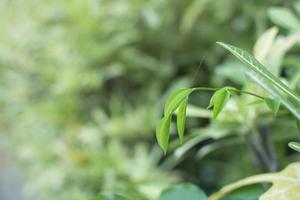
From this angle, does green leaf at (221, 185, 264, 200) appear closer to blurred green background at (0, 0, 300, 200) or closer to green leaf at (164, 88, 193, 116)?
green leaf at (164, 88, 193, 116)

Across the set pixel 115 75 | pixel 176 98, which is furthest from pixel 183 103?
pixel 115 75

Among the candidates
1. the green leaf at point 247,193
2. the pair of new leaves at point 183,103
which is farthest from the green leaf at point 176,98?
the green leaf at point 247,193

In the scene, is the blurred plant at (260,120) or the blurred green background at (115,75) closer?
the blurred plant at (260,120)

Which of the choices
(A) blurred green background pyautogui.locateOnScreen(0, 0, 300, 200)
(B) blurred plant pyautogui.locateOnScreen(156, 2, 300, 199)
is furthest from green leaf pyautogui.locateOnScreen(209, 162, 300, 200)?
(A) blurred green background pyautogui.locateOnScreen(0, 0, 300, 200)

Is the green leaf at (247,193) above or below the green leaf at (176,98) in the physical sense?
below

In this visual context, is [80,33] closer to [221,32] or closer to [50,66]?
[50,66]

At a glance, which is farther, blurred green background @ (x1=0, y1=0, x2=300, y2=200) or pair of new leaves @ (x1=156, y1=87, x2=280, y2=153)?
blurred green background @ (x1=0, y1=0, x2=300, y2=200)

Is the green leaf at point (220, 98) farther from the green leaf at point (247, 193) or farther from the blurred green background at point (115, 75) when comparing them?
the blurred green background at point (115, 75)
